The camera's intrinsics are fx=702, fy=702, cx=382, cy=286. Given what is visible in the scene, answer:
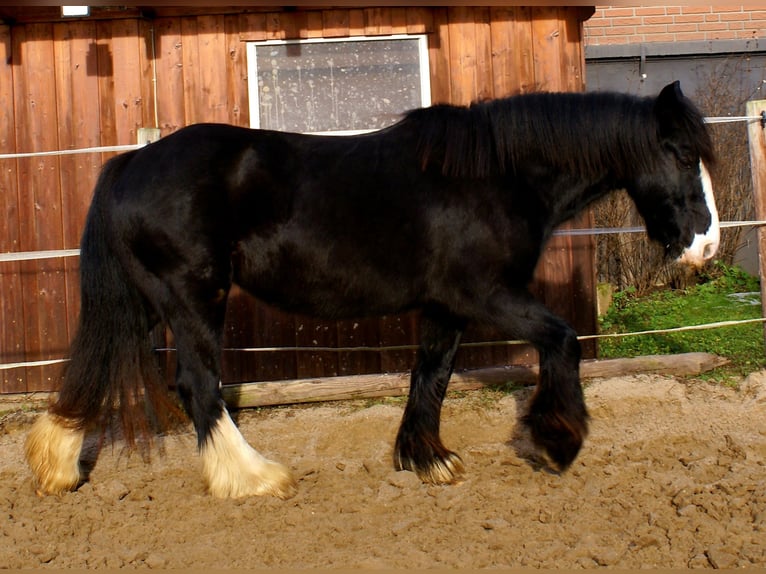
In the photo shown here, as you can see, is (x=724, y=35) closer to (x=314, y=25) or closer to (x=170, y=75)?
(x=314, y=25)

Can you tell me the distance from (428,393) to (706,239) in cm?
175

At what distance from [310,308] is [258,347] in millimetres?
2331

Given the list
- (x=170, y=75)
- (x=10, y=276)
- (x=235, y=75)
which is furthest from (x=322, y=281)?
(x=10, y=276)

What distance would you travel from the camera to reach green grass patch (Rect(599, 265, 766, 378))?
6055 mm

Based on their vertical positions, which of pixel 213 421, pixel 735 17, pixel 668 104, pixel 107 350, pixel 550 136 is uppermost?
pixel 735 17

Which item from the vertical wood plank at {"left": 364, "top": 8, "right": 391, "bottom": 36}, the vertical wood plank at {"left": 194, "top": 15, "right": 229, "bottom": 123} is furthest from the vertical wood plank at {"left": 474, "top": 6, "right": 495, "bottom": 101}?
the vertical wood plank at {"left": 194, "top": 15, "right": 229, "bottom": 123}

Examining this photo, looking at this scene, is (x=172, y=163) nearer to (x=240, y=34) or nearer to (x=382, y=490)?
(x=382, y=490)

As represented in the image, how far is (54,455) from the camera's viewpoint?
3.83 m

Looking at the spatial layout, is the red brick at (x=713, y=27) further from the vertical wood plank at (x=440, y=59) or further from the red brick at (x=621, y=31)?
the vertical wood plank at (x=440, y=59)

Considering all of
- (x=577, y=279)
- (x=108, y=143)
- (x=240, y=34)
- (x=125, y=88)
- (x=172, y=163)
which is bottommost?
(x=577, y=279)

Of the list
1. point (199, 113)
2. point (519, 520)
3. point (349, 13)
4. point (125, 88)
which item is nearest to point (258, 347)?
point (199, 113)

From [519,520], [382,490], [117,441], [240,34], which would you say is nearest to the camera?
[519,520]

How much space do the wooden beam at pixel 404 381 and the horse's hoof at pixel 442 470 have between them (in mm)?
1542

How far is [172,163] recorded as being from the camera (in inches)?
147
